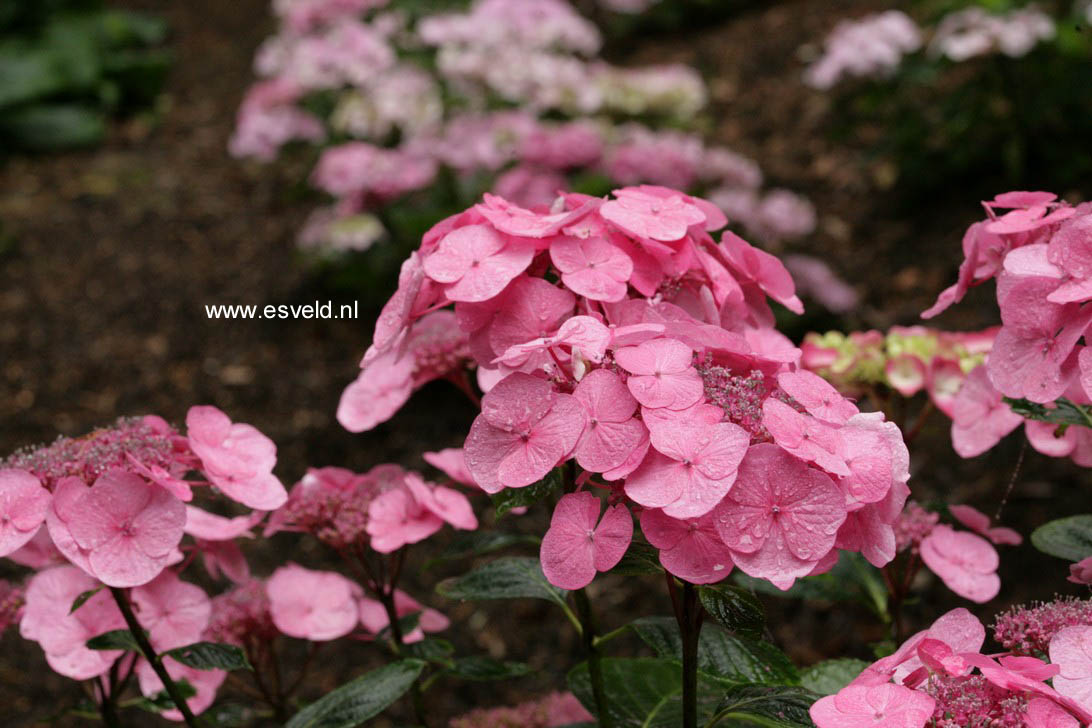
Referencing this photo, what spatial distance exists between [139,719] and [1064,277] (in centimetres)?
203

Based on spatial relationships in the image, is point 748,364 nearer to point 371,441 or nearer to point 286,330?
point 371,441

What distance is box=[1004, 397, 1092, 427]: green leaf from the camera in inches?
43.5

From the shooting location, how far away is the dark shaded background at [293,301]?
2.35 m

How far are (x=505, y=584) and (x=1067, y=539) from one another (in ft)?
2.13

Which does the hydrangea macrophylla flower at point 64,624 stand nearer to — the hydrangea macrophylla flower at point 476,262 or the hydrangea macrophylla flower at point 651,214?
the hydrangea macrophylla flower at point 476,262

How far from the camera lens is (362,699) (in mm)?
1172

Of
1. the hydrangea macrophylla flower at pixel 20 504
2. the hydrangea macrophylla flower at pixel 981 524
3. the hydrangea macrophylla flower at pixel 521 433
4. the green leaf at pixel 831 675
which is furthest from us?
the hydrangea macrophylla flower at pixel 981 524

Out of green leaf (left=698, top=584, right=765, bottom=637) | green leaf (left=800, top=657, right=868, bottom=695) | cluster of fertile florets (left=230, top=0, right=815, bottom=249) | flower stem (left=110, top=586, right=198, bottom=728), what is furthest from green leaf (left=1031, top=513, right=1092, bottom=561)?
cluster of fertile florets (left=230, top=0, right=815, bottom=249)

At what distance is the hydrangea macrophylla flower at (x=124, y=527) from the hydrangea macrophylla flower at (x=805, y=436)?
1.88 feet

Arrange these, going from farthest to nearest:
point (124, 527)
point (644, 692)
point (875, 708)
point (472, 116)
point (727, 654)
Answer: point (472, 116) < point (644, 692) < point (727, 654) < point (124, 527) < point (875, 708)

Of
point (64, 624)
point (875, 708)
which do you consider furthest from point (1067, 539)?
point (64, 624)

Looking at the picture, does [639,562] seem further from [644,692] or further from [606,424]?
[644,692]

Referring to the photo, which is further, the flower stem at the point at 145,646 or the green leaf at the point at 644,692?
the green leaf at the point at 644,692

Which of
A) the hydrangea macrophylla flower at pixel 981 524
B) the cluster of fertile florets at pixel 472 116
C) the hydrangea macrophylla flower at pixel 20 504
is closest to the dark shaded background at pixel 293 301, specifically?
the cluster of fertile florets at pixel 472 116
